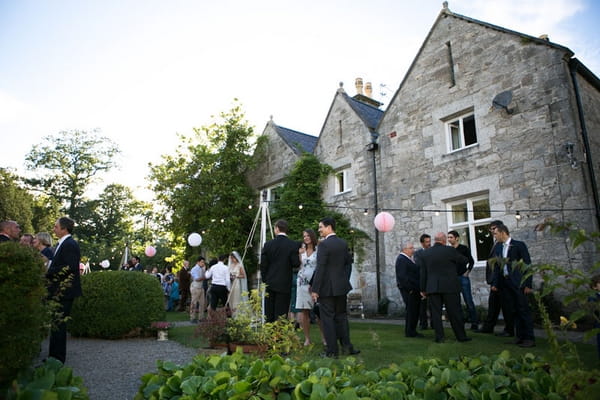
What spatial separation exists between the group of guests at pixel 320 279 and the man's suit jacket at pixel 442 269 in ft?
→ 5.27

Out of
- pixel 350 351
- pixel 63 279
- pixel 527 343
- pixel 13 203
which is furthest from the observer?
pixel 13 203

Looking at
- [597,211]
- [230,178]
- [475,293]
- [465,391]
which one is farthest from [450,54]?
[465,391]

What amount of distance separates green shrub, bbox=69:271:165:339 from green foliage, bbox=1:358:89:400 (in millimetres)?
4282

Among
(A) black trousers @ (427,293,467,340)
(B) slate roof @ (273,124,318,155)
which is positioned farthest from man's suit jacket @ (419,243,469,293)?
(B) slate roof @ (273,124,318,155)

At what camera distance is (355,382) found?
2.73m

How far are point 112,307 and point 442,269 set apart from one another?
224 inches

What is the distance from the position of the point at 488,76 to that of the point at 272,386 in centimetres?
1015

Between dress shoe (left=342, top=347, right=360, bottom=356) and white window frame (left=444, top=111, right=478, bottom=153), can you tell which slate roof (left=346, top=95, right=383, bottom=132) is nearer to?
white window frame (left=444, top=111, right=478, bottom=153)

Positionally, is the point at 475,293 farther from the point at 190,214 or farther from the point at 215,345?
the point at 190,214

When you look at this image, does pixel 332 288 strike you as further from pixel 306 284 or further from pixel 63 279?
pixel 63 279

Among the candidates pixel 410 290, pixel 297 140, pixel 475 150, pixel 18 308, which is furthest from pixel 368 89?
pixel 18 308

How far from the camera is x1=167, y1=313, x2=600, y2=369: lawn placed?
5.00 meters

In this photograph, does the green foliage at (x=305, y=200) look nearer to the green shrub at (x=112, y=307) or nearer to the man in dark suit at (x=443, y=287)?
the man in dark suit at (x=443, y=287)

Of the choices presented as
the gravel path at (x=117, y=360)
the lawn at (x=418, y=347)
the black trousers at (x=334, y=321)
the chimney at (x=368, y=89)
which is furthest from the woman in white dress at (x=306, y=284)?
the chimney at (x=368, y=89)
